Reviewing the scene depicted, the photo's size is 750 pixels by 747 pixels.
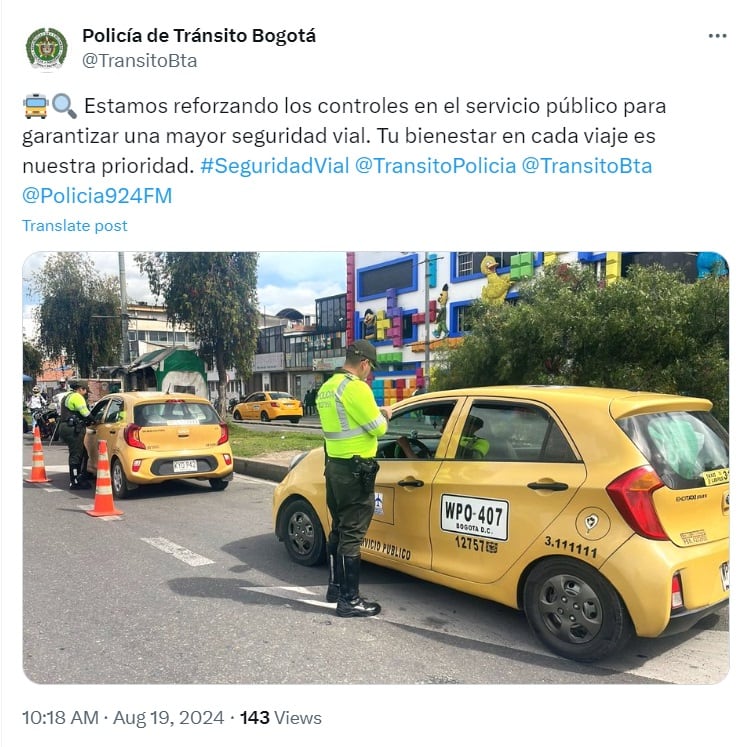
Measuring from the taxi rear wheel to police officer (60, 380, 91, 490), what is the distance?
16.9 feet

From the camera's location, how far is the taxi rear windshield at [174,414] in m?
8.05

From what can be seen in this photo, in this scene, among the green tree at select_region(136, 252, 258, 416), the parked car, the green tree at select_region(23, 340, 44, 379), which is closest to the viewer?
the green tree at select_region(23, 340, 44, 379)

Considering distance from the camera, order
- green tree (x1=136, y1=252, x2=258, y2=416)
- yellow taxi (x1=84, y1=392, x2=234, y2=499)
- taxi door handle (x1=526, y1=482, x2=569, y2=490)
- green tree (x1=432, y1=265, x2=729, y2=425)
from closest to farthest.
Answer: taxi door handle (x1=526, y1=482, x2=569, y2=490), green tree (x1=432, y1=265, x2=729, y2=425), yellow taxi (x1=84, y1=392, x2=234, y2=499), green tree (x1=136, y1=252, x2=258, y2=416)

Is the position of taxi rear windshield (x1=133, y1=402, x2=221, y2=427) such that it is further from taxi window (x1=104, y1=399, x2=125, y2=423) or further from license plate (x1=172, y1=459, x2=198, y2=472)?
license plate (x1=172, y1=459, x2=198, y2=472)

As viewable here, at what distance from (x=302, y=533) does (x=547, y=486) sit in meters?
2.41

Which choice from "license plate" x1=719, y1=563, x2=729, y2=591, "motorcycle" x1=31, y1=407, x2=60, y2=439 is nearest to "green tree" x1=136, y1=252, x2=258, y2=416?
"motorcycle" x1=31, y1=407, x2=60, y2=439

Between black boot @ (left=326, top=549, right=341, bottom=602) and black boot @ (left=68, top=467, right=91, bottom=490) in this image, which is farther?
black boot @ (left=68, top=467, right=91, bottom=490)

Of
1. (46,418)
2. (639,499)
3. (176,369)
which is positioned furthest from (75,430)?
(639,499)

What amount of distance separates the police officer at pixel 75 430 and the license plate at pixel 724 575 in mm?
8421

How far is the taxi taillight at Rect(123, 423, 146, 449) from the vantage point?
26.0ft
